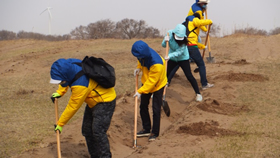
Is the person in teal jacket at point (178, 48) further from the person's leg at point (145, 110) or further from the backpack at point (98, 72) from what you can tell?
the backpack at point (98, 72)

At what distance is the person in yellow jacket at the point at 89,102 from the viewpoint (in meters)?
5.23

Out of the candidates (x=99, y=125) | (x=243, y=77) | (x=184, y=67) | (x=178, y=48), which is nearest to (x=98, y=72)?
(x=99, y=125)

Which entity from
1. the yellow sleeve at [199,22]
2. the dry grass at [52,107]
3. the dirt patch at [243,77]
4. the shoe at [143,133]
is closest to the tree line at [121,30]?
the dry grass at [52,107]

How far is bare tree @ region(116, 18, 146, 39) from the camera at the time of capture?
34647 millimetres

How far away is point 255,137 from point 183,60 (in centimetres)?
292

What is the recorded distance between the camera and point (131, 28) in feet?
115

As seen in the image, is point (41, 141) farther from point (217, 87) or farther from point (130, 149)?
point (217, 87)

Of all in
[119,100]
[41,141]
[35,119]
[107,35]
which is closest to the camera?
[41,141]

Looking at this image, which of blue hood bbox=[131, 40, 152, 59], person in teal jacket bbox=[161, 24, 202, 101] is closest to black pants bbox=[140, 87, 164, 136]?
blue hood bbox=[131, 40, 152, 59]

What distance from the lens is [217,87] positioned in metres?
11.0

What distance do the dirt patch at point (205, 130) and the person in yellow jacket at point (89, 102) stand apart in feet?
6.80

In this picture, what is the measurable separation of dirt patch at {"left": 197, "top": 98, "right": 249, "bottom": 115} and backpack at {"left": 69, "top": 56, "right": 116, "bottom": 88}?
3.91 metres

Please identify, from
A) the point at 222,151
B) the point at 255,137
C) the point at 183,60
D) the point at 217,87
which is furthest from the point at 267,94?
the point at 222,151

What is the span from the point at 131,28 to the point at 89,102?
29794mm
